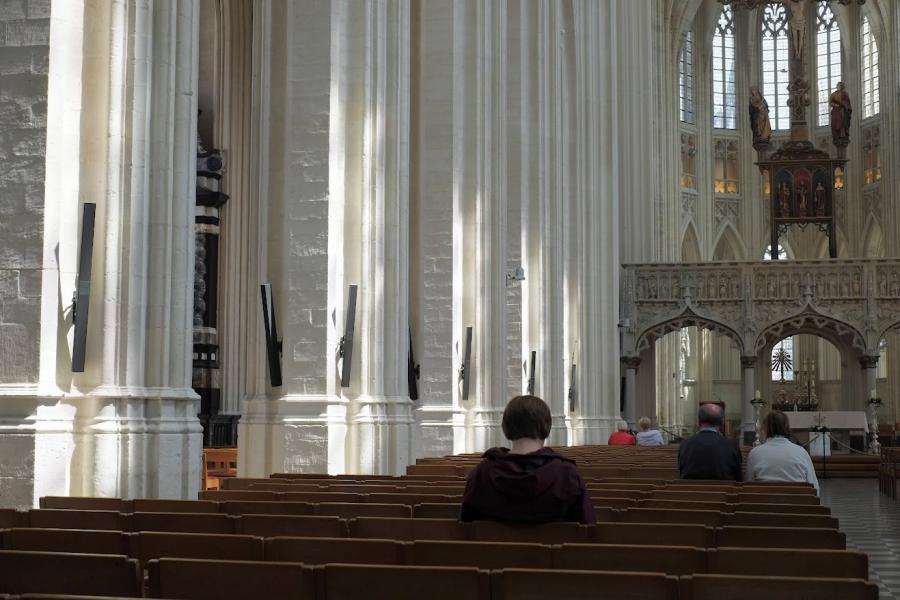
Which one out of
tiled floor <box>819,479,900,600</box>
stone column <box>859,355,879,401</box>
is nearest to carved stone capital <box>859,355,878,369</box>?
stone column <box>859,355,879,401</box>

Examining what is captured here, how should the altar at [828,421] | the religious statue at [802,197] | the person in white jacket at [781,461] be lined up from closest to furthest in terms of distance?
the person in white jacket at [781,461], the altar at [828,421], the religious statue at [802,197]

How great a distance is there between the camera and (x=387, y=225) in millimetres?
14367

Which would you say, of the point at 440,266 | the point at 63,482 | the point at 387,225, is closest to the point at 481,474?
the point at 63,482

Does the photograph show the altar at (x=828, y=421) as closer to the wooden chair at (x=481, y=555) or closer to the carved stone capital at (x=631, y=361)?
the carved stone capital at (x=631, y=361)

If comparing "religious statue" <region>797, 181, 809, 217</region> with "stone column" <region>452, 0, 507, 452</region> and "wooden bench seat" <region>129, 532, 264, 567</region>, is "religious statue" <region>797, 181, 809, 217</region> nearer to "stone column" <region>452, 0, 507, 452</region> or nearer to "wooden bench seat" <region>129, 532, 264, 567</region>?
"stone column" <region>452, 0, 507, 452</region>

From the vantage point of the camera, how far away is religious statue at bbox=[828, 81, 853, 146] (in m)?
45.1

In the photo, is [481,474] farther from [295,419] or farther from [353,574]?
[295,419]

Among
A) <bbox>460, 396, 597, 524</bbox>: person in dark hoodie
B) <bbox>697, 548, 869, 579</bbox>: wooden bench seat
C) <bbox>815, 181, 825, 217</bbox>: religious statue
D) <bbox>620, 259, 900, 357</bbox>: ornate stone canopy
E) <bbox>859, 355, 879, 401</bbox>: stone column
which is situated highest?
<bbox>815, 181, 825, 217</bbox>: religious statue

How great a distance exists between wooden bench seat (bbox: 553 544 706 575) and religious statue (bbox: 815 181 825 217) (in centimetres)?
4020

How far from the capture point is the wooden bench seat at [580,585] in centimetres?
361

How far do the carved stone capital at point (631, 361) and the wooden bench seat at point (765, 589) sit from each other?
31.8 metres

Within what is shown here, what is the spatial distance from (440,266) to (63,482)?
10.1 meters

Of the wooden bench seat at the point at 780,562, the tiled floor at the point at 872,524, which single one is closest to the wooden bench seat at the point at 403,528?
the wooden bench seat at the point at 780,562

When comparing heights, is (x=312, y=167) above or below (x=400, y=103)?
below
